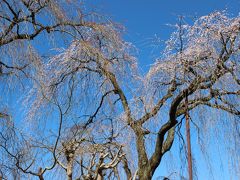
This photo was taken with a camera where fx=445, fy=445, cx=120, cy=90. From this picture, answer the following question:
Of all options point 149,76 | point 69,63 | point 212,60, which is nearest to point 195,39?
point 212,60

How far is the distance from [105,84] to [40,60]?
1.48 metres

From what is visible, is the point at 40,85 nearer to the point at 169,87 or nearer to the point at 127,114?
the point at 169,87

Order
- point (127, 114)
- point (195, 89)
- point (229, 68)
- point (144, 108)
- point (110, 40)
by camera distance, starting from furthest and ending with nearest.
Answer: point (127, 114) → point (144, 108) → point (195, 89) → point (229, 68) → point (110, 40)

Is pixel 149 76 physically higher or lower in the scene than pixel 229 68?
higher

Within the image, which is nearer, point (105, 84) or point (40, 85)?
point (40, 85)

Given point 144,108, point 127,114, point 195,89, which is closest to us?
point 195,89

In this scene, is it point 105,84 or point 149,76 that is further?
point 149,76

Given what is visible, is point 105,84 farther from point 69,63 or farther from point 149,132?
point 149,132

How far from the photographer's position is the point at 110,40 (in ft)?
15.9

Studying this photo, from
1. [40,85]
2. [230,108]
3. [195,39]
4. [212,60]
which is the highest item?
[195,39]

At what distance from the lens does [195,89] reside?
18.7ft

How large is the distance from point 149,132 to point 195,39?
1818mm

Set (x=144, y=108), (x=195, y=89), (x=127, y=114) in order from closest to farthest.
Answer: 1. (x=195, y=89)
2. (x=144, y=108)
3. (x=127, y=114)

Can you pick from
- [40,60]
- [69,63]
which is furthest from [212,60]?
[40,60]
